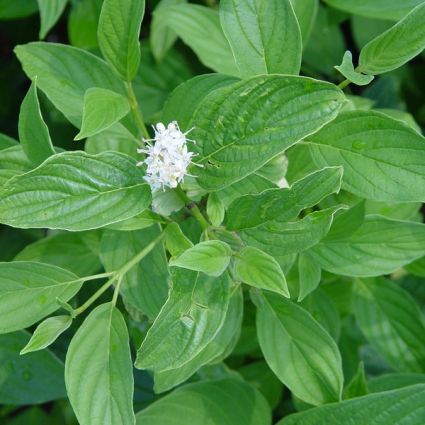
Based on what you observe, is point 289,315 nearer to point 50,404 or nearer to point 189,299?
point 189,299

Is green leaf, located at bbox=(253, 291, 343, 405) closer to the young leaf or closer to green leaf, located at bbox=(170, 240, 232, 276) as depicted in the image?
green leaf, located at bbox=(170, 240, 232, 276)

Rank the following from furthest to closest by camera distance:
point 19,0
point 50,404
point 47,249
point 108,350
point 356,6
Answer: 1. point 50,404
2. point 19,0
3. point 356,6
4. point 47,249
5. point 108,350

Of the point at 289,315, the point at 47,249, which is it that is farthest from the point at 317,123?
the point at 47,249

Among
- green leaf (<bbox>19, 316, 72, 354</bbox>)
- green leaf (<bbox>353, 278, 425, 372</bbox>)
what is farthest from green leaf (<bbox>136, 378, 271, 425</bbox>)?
green leaf (<bbox>19, 316, 72, 354</bbox>)

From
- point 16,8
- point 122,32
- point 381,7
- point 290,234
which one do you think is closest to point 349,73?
point 290,234

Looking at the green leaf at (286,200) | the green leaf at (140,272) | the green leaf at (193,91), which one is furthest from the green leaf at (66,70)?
the green leaf at (286,200)

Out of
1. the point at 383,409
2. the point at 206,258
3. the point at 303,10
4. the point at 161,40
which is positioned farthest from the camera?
the point at 161,40

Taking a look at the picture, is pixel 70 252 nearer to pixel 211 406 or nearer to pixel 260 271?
pixel 211 406
